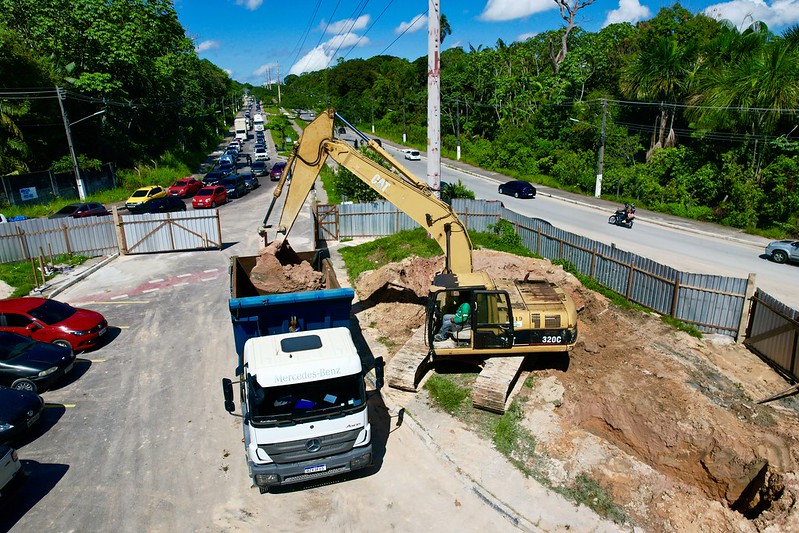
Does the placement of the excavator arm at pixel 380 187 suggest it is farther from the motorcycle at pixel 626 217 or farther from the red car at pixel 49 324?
the motorcycle at pixel 626 217

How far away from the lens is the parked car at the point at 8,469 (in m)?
8.83

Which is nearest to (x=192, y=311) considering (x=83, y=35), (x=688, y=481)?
(x=688, y=481)

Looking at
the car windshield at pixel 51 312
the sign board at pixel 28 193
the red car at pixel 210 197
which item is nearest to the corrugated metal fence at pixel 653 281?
the car windshield at pixel 51 312

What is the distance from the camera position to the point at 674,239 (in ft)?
95.0

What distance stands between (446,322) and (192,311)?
9945 millimetres

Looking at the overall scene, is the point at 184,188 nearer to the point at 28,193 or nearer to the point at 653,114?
the point at 28,193

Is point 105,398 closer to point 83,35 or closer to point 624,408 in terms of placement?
point 624,408

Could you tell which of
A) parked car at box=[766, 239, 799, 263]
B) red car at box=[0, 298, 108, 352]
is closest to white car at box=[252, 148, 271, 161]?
red car at box=[0, 298, 108, 352]

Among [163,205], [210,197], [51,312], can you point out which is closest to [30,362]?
[51,312]

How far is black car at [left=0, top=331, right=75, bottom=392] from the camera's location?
12508 mm

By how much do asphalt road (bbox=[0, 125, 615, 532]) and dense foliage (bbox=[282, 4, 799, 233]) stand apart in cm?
2853

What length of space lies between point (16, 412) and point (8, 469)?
87.5 inches

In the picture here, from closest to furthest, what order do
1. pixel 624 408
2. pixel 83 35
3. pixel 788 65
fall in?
pixel 624 408 → pixel 788 65 → pixel 83 35

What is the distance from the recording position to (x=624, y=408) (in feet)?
37.5
